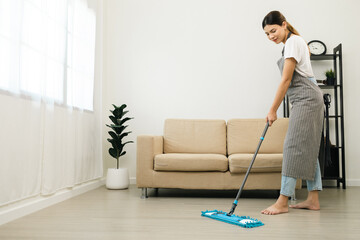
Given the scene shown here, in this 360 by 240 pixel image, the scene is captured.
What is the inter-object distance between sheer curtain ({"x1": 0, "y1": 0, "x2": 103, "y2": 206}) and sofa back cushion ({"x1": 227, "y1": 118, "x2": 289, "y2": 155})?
1.53 metres

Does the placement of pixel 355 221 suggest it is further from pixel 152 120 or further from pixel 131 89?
pixel 131 89

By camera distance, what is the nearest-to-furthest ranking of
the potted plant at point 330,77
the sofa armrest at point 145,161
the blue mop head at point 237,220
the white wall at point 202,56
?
the blue mop head at point 237,220, the sofa armrest at point 145,161, the potted plant at point 330,77, the white wall at point 202,56

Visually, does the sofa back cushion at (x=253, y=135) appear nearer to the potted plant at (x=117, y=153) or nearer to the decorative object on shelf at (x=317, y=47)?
the decorative object on shelf at (x=317, y=47)

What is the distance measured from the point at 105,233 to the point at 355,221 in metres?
1.53

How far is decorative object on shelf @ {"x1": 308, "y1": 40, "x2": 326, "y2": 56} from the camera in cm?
386

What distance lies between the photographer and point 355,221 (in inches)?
80.0

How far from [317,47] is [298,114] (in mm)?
1975

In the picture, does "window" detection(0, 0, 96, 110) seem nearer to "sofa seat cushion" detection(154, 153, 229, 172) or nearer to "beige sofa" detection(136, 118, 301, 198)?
"beige sofa" detection(136, 118, 301, 198)

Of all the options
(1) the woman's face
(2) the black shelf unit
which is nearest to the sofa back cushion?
(2) the black shelf unit

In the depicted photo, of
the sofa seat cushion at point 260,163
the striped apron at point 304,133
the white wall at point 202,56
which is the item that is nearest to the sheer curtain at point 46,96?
the white wall at point 202,56

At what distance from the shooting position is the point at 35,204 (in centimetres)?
236

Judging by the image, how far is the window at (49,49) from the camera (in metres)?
2.07

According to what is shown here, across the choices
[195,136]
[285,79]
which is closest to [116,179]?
[195,136]

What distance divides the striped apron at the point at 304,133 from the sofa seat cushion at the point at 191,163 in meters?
0.74
